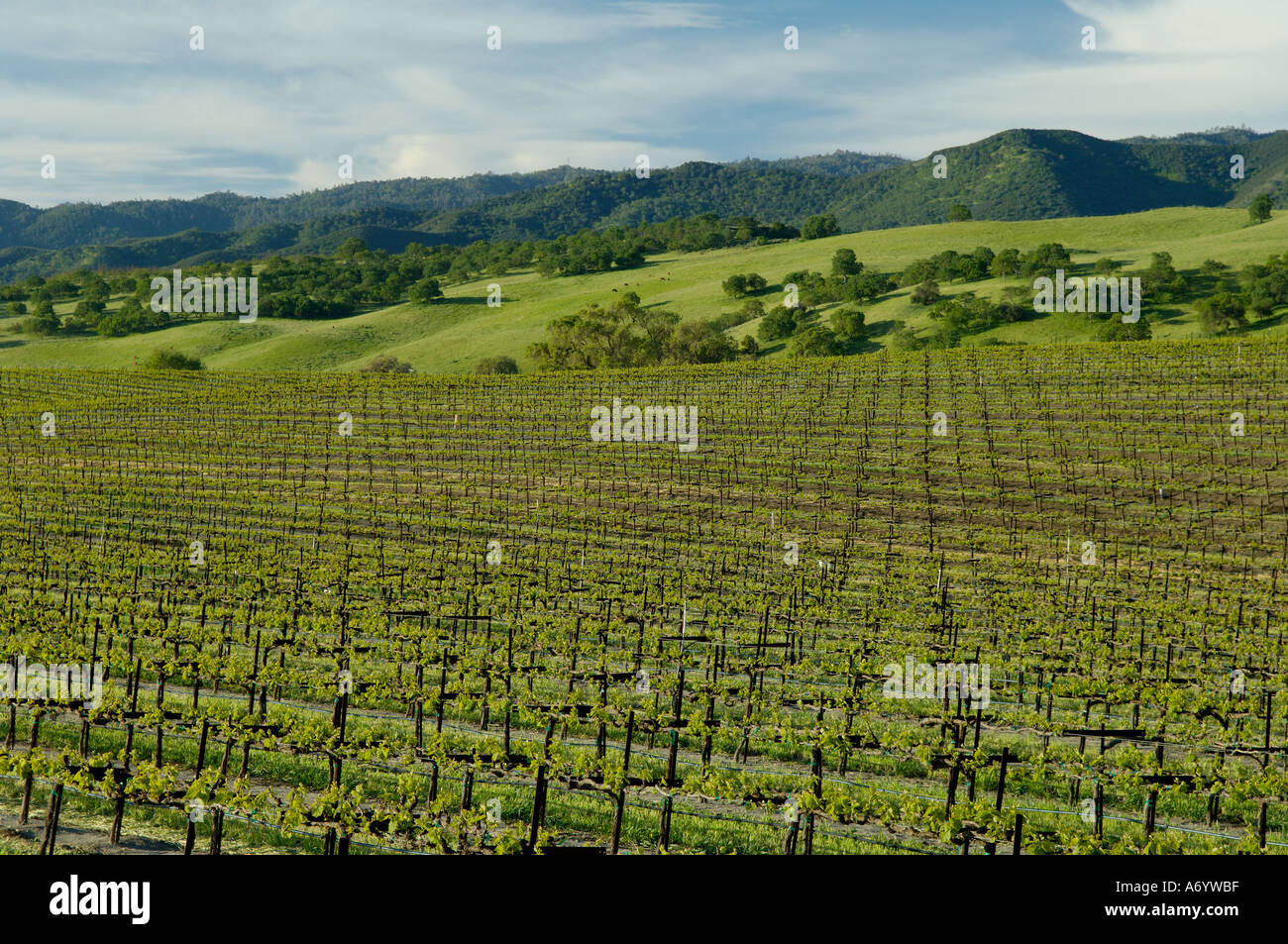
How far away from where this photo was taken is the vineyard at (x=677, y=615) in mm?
16391

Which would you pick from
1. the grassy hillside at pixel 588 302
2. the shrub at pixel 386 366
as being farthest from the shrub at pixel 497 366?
the shrub at pixel 386 366

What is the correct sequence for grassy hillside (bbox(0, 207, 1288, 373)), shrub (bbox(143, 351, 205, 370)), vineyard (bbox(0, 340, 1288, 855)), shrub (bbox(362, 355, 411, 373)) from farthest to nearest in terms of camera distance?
grassy hillside (bbox(0, 207, 1288, 373)) < shrub (bbox(362, 355, 411, 373)) < shrub (bbox(143, 351, 205, 370)) < vineyard (bbox(0, 340, 1288, 855))

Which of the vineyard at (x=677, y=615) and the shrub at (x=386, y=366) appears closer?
the vineyard at (x=677, y=615)

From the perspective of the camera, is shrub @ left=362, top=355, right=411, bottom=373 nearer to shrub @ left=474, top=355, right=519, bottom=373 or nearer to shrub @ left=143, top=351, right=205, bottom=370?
Result: shrub @ left=474, top=355, right=519, bottom=373

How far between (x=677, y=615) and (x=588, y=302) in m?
127

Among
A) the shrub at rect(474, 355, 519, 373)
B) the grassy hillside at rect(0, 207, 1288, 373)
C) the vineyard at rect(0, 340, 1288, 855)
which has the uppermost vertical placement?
the grassy hillside at rect(0, 207, 1288, 373)

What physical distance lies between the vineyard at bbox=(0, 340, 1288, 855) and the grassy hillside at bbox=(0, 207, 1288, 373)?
5288cm

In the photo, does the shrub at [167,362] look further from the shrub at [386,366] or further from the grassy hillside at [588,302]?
the shrub at [386,366]

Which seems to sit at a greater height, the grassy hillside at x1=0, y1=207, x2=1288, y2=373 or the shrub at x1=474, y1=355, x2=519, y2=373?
the grassy hillside at x1=0, y1=207, x2=1288, y2=373

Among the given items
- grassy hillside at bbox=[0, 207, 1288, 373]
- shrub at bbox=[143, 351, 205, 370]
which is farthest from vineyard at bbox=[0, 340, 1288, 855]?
grassy hillside at bbox=[0, 207, 1288, 373]

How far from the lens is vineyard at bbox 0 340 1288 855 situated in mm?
16391

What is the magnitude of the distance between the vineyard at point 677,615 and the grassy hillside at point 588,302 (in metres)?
52.9

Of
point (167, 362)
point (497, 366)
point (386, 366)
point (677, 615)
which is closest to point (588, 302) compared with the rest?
point (497, 366)

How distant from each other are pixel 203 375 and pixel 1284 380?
9364 centimetres
